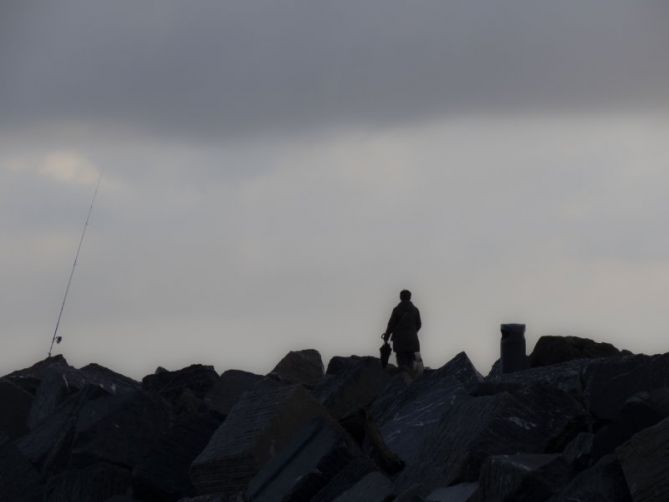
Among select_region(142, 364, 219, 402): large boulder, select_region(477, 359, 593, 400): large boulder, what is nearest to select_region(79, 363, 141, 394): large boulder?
select_region(142, 364, 219, 402): large boulder

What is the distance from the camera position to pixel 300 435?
11.6 m

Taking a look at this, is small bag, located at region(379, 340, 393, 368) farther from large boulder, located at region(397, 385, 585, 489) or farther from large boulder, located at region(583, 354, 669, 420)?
large boulder, located at region(583, 354, 669, 420)

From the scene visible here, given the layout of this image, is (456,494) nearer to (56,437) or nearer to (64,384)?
(56,437)

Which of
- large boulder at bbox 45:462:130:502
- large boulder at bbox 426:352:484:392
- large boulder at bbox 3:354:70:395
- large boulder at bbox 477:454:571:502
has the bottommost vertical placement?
large boulder at bbox 45:462:130:502

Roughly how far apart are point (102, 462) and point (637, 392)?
4.35m

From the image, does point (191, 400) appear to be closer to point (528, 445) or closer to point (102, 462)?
point (102, 462)

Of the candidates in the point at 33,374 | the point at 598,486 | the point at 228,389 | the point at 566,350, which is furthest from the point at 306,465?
the point at 33,374

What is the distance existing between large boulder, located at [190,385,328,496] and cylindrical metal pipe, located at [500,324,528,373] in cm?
196

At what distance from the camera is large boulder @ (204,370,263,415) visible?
14.1 m

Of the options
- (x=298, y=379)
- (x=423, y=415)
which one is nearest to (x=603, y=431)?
(x=423, y=415)

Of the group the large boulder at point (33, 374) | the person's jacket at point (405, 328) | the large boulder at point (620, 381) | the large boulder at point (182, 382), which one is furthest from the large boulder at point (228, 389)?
the large boulder at point (620, 381)

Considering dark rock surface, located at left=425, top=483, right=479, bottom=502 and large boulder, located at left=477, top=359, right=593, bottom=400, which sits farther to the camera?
large boulder, located at left=477, top=359, right=593, bottom=400

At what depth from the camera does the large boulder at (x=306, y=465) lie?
1096 centimetres

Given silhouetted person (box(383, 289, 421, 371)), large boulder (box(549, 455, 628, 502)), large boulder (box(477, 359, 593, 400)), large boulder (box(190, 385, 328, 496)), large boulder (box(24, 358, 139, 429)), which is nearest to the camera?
large boulder (box(549, 455, 628, 502))
